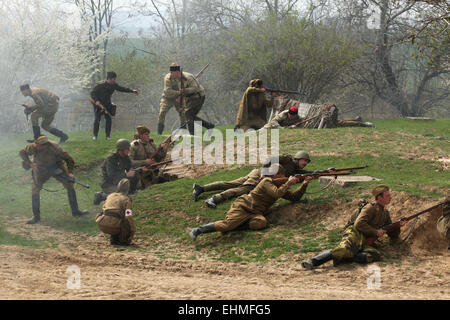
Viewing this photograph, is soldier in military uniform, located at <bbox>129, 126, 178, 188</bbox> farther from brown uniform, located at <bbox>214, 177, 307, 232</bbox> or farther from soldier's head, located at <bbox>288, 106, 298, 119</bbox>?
soldier's head, located at <bbox>288, 106, 298, 119</bbox>

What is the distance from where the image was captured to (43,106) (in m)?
16.1

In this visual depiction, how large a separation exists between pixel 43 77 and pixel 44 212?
754 inches

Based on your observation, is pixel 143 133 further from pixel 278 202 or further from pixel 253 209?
pixel 253 209

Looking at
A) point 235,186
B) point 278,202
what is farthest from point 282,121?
point 278,202

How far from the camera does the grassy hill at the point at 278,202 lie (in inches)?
359

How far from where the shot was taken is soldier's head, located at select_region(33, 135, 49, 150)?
11184 mm

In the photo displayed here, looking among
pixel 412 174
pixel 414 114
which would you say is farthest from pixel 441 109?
pixel 412 174

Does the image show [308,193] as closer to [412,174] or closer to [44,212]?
[412,174]

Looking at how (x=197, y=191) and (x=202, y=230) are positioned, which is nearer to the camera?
(x=202, y=230)

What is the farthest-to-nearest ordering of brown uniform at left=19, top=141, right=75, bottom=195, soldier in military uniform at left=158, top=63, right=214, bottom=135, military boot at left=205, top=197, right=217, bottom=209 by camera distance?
1. soldier in military uniform at left=158, top=63, right=214, bottom=135
2. brown uniform at left=19, top=141, right=75, bottom=195
3. military boot at left=205, top=197, right=217, bottom=209

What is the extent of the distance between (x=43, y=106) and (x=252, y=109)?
586cm

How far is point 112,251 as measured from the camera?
30.5 feet

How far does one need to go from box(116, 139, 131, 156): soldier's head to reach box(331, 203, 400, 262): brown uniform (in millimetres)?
5018
